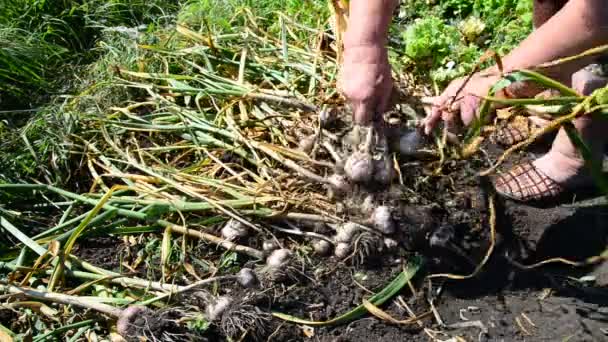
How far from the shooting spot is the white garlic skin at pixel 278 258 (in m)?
1.96

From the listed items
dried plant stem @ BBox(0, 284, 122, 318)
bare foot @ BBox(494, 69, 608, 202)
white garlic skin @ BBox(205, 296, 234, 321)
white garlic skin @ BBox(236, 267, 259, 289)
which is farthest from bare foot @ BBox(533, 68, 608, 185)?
dried plant stem @ BBox(0, 284, 122, 318)

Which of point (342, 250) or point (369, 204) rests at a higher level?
point (369, 204)

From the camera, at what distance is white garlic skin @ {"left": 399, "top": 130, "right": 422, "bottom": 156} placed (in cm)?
205

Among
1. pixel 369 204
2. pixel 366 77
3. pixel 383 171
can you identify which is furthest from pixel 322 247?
pixel 366 77

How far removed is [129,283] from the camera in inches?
76.2

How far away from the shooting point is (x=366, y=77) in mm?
1816

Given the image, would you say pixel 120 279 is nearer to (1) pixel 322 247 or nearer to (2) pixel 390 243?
(1) pixel 322 247

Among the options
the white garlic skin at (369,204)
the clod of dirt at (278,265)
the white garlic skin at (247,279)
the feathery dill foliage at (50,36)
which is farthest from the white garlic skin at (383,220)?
the feathery dill foliage at (50,36)

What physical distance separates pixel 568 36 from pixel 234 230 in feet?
3.57

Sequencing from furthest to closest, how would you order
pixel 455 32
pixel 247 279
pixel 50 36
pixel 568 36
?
pixel 50 36, pixel 455 32, pixel 247 279, pixel 568 36

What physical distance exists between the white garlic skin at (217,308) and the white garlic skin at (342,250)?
37 cm

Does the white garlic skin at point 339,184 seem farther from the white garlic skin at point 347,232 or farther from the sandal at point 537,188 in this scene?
the sandal at point 537,188

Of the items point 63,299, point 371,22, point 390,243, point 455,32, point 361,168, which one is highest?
point 371,22

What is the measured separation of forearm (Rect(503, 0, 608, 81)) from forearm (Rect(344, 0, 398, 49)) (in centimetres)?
35
